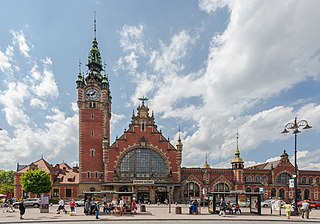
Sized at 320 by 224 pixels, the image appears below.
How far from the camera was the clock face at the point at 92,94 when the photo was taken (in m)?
66.3

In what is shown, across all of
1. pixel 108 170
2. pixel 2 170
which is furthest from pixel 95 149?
pixel 2 170

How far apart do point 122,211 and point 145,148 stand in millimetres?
31792

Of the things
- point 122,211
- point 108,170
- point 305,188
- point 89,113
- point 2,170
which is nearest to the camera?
point 122,211

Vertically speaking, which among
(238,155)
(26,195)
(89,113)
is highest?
(89,113)

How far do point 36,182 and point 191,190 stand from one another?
29849mm

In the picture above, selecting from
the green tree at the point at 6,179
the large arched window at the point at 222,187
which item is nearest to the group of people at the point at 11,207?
the large arched window at the point at 222,187

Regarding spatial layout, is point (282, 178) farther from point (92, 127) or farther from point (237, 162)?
point (92, 127)

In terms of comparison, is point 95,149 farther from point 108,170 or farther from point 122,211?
point 122,211

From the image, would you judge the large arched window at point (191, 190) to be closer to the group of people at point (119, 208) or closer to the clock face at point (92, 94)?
the clock face at point (92, 94)

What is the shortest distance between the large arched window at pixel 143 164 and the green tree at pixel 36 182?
47.4 ft

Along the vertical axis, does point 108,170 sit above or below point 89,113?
below

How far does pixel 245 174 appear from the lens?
67.9 m

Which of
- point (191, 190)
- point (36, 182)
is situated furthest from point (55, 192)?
point (191, 190)

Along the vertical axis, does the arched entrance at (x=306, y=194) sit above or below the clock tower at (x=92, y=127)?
below
